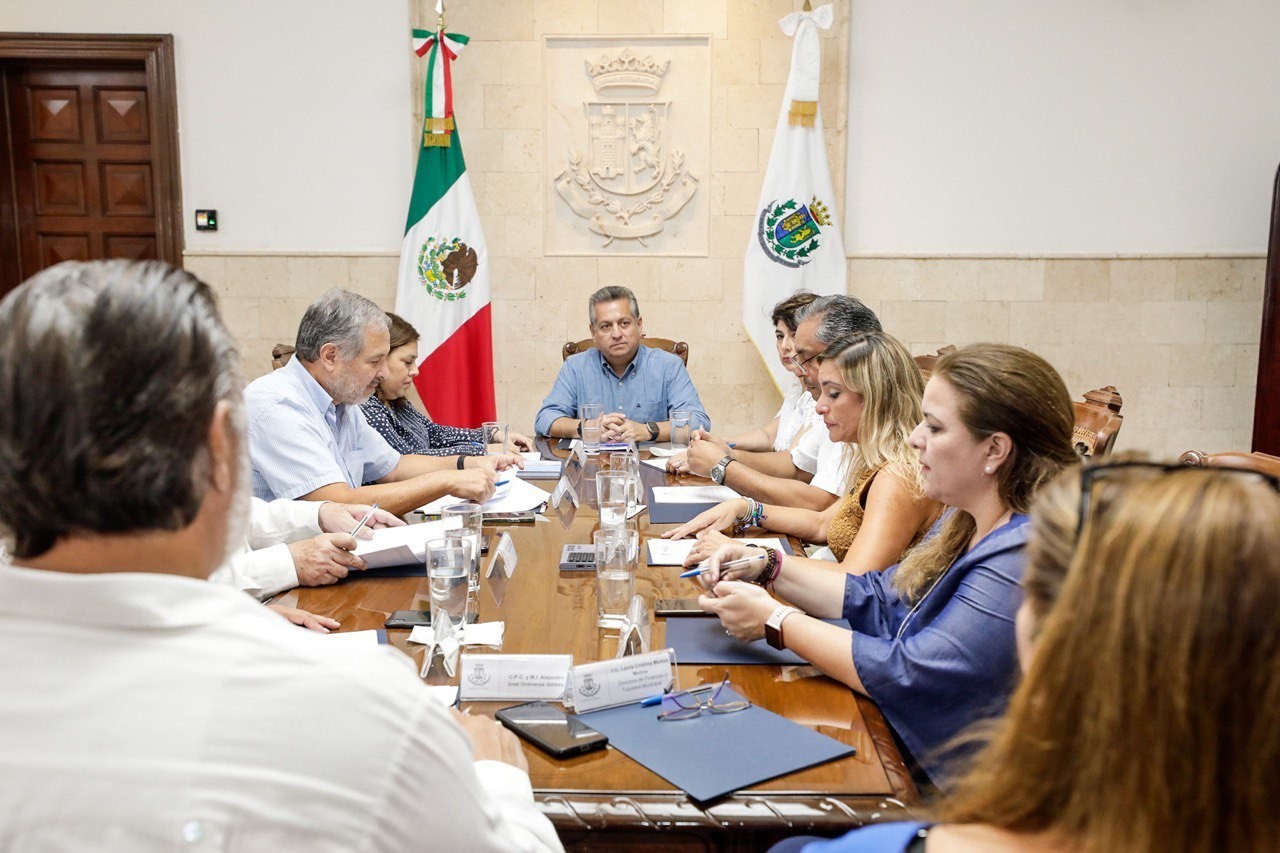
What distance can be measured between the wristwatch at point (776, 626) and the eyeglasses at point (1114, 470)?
94cm

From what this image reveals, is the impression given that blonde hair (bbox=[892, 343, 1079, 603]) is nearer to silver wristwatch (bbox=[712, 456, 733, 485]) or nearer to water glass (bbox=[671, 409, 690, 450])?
silver wristwatch (bbox=[712, 456, 733, 485])

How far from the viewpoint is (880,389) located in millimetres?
2473

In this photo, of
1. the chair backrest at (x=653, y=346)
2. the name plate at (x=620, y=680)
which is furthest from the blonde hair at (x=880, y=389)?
the chair backrest at (x=653, y=346)

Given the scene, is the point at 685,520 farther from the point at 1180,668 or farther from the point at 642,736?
the point at 1180,668

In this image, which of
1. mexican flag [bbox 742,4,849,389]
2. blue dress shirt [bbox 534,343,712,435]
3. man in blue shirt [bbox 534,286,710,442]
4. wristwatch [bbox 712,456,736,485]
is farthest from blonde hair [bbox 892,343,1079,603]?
mexican flag [bbox 742,4,849,389]

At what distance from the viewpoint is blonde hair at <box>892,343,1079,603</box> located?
1759 mm

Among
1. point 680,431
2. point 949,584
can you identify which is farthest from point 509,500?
point 949,584

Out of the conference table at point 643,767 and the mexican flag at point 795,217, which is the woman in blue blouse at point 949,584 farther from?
the mexican flag at point 795,217

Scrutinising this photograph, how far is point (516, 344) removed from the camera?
5723mm

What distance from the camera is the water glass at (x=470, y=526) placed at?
1.99 meters

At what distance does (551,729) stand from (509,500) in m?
1.62

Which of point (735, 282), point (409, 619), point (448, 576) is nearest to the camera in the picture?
point (448, 576)

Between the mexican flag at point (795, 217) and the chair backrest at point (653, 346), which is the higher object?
the mexican flag at point (795, 217)

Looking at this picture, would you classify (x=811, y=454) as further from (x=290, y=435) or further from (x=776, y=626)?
(x=776, y=626)
